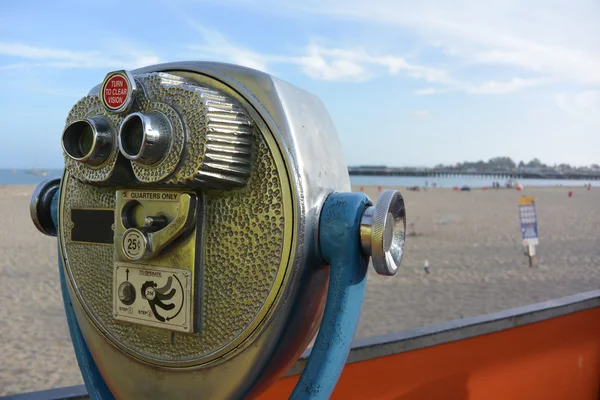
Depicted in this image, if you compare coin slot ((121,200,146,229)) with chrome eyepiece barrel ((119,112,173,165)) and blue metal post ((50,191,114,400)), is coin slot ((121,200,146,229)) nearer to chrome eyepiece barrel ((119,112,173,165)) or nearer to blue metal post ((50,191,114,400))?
chrome eyepiece barrel ((119,112,173,165))

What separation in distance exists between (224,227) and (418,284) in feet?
21.2

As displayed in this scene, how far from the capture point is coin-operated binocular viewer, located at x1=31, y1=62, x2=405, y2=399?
0.91 metres

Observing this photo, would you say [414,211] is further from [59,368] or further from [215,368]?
[215,368]

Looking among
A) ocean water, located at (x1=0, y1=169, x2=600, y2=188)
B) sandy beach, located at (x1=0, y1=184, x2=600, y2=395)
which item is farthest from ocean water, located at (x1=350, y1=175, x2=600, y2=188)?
sandy beach, located at (x1=0, y1=184, x2=600, y2=395)

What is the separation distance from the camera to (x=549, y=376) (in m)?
2.40

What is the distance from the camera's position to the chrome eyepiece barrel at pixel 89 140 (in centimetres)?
95

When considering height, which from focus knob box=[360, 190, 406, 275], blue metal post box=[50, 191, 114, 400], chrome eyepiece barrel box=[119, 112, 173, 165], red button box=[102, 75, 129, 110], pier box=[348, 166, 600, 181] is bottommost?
blue metal post box=[50, 191, 114, 400]

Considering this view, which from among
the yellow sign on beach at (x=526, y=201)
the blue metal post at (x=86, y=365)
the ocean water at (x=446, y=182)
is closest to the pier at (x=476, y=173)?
the ocean water at (x=446, y=182)

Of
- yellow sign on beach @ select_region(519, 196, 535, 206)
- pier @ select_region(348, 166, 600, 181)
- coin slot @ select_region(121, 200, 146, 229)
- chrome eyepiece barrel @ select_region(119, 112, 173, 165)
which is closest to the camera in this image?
chrome eyepiece barrel @ select_region(119, 112, 173, 165)

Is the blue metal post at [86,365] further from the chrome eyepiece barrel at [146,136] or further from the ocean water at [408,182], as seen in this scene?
the ocean water at [408,182]

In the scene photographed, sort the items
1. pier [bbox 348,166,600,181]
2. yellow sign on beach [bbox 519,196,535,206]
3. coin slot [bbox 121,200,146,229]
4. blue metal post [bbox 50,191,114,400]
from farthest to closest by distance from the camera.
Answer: pier [bbox 348,166,600,181], yellow sign on beach [bbox 519,196,535,206], blue metal post [bbox 50,191,114,400], coin slot [bbox 121,200,146,229]

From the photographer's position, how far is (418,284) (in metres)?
7.14

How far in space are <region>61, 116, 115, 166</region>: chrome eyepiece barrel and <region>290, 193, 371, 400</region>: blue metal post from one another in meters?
0.38

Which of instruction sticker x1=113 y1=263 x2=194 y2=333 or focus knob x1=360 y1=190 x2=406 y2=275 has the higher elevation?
focus knob x1=360 y1=190 x2=406 y2=275
